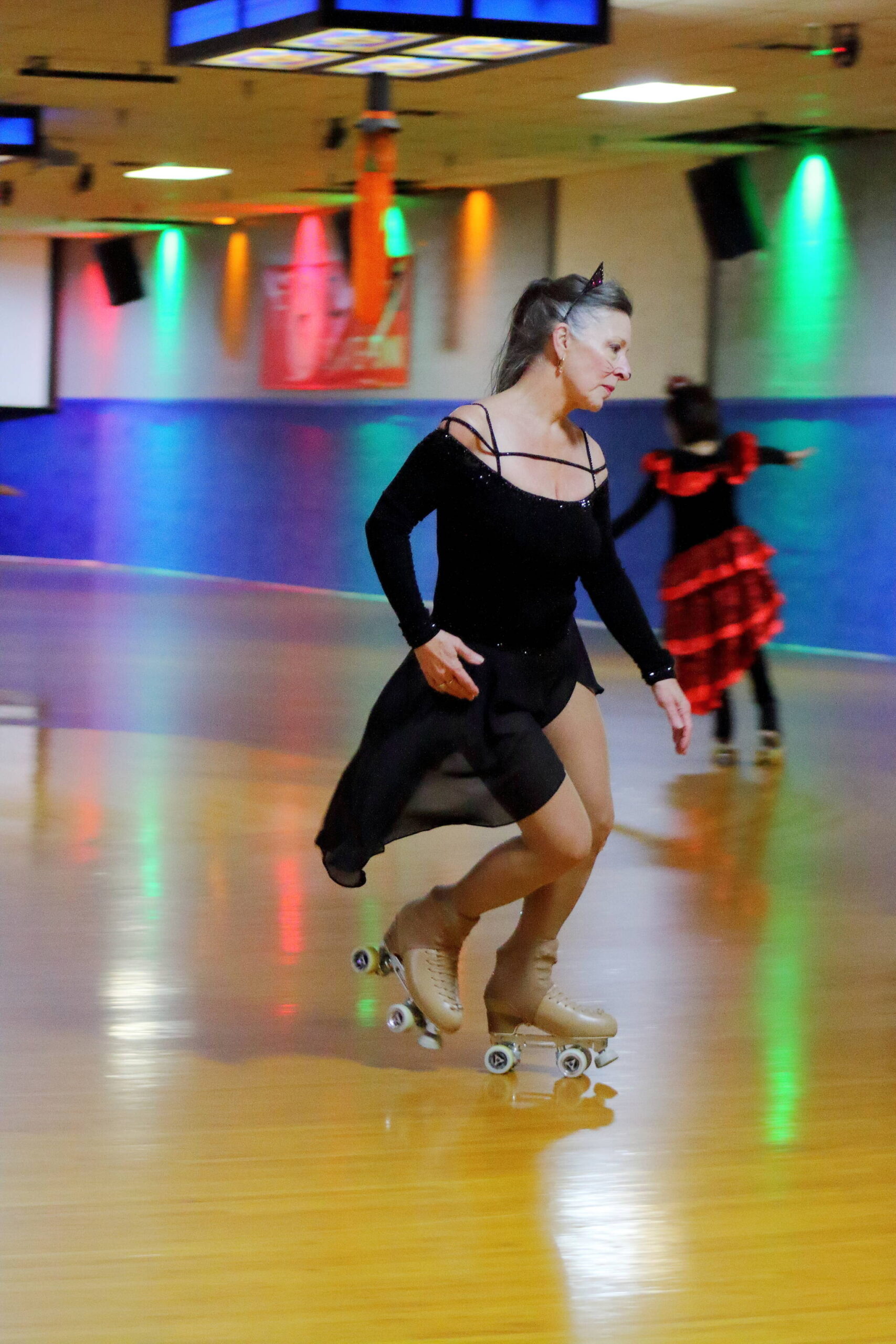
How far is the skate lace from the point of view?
352cm

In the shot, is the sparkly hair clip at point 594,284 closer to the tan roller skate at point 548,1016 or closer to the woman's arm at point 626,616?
the woman's arm at point 626,616

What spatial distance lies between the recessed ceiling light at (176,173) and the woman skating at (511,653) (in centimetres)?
1208

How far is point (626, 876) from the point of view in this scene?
539 cm

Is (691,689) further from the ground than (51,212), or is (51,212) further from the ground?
(51,212)

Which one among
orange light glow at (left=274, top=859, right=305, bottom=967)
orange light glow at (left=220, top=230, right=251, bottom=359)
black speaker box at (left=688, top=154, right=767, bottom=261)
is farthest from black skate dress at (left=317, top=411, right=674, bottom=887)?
orange light glow at (left=220, top=230, right=251, bottom=359)

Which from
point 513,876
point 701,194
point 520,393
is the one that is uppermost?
point 701,194

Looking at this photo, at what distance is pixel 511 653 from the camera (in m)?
3.36

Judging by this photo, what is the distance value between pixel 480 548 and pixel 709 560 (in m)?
4.26

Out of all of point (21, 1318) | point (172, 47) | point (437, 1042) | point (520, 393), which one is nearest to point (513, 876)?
point (437, 1042)

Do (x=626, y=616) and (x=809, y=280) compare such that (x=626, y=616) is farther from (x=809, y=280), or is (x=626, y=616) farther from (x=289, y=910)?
(x=809, y=280)

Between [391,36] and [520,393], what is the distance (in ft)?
15.0

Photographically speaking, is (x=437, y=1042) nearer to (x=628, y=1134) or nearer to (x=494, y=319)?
(x=628, y=1134)

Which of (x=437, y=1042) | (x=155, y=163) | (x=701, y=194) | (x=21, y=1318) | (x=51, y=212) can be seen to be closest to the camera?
(x=21, y=1318)

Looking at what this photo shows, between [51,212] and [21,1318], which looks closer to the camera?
[21,1318]
